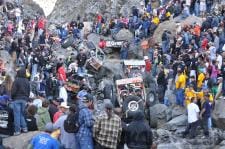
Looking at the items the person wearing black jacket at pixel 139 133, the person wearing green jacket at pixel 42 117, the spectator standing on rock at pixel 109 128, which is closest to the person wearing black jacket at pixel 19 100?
the person wearing green jacket at pixel 42 117

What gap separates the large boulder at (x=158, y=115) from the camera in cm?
2361

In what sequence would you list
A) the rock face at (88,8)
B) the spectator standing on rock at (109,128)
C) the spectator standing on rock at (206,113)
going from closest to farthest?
the spectator standing on rock at (109,128)
the spectator standing on rock at (206,113)
the rock face at (88,8)

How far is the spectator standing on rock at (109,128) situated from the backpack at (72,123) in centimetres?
56

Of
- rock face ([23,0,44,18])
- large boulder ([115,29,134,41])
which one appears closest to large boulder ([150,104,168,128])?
large boulder ([115,29,134,41])

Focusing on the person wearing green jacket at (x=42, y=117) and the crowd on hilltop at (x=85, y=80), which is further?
the person wearing green jacket at (x=42, y=117)

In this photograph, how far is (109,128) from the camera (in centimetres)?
1258

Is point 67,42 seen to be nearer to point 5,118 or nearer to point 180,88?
point 180,88

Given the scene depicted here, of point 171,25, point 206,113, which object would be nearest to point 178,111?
point 206,113

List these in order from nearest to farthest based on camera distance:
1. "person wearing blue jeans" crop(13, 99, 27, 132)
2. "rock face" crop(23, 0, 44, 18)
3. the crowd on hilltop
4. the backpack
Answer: the crowd on hilltop
the backpack
"person wearing blue jeans" crop(13, 99, 27, 132)
"rock face" crop(23, 0, 44, 18)

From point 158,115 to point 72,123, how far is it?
1110 cm

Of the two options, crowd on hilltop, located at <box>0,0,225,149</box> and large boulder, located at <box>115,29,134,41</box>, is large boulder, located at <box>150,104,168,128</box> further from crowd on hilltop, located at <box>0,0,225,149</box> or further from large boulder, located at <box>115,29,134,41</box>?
large boulder, located at <box>115,29,134,41</box>

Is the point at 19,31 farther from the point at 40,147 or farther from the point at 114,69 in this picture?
the point at 40,147

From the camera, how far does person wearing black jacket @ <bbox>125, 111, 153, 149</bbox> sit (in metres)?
12.2

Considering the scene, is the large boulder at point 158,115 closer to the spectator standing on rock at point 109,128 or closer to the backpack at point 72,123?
the backpack at point 72,123
